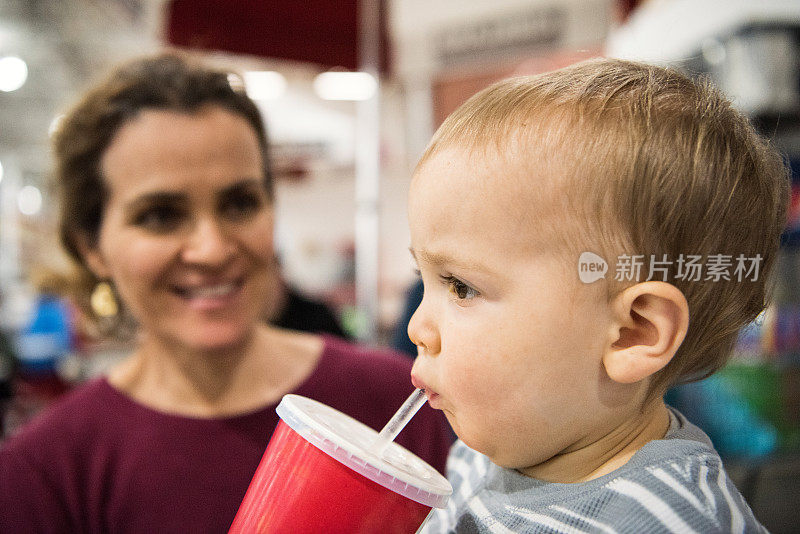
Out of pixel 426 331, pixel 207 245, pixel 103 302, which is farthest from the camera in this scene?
pixel 103 302

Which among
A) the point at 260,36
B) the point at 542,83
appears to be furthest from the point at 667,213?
the point at 260,36

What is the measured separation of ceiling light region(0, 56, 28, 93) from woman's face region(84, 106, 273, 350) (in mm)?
1948


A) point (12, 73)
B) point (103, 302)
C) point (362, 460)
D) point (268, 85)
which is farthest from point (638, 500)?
point (268, 85)

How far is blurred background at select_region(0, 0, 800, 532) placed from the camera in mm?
1941

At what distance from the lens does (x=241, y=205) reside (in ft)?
4.19

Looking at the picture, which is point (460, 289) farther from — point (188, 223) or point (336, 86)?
point (336, 86)

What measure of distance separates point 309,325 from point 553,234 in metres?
1.96

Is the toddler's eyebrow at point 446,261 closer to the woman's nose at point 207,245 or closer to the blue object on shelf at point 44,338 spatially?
the woman's nose at point 207,245

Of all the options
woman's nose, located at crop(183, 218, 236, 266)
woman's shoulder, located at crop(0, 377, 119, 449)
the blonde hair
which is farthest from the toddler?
woman's shoulder, located at crop(0, 377, 119, 449)

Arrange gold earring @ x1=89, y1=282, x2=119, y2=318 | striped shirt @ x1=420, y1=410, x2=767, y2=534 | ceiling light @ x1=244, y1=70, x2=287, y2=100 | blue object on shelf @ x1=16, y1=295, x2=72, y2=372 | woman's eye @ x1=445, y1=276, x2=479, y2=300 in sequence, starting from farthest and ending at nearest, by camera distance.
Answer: ceiling light @ x1=244, y1=70, x2=287, y2=100 < blue object on shelf @ x1=16, y1=295, x2=72, y2=372 < gold earring @ x1=89, y1=282, x2=119, y2=318 < woman's eye @ x1=445, y1=276, x2=479, y2=300 < striped shirt @ x1=420, y1=410, x2=767, y2=534

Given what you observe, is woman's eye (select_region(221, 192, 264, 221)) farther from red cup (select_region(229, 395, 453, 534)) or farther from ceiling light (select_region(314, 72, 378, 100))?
ceiling light (select_region(314, 72, 378, 100))

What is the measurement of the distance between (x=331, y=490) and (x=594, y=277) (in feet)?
1.16

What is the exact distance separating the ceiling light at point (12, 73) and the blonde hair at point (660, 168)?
9.26 ft

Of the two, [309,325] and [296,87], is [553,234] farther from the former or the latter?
[296,87]
